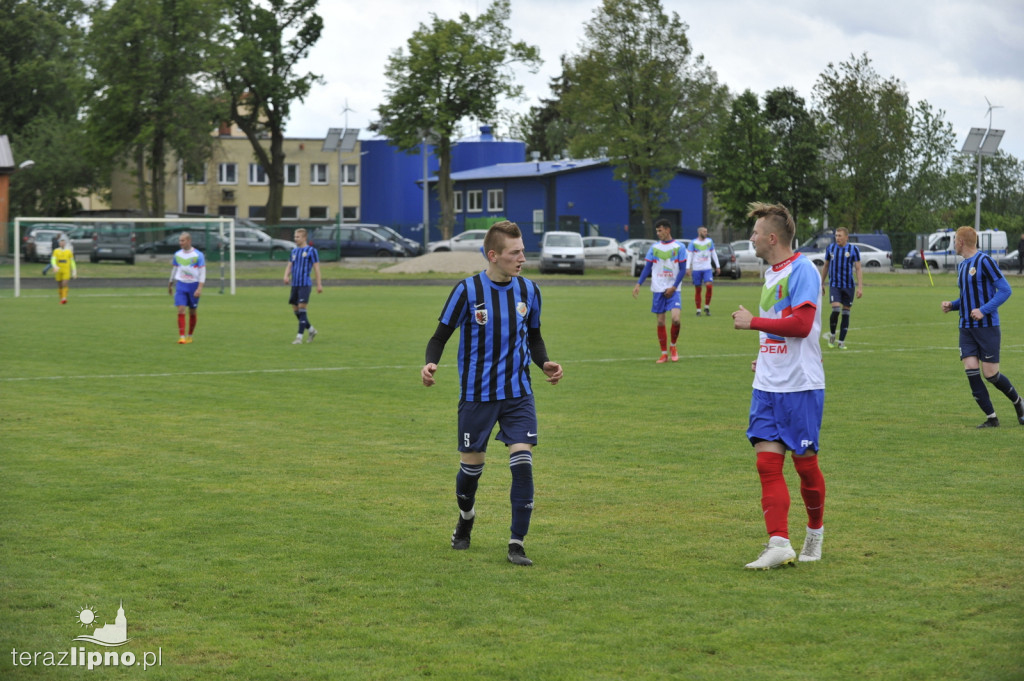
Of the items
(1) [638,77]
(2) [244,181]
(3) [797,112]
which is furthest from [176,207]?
(3) [797,112]

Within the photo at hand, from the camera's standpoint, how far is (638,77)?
220ft

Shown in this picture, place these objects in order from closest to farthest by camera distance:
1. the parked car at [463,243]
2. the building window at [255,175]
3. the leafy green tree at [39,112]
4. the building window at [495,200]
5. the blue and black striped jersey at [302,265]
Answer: the blue and black striped jersey at [302,265], the parked car at [463,243], the leafy green tree at [39,112], the building window at [495,200], the building window at [255,175]

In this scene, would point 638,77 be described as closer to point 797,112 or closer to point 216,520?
point 797,112

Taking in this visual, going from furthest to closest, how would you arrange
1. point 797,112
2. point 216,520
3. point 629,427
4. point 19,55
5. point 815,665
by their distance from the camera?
point 19,55, point 797,112, point 629,427, point 216,520, point 815,665

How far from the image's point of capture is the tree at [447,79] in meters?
65.9

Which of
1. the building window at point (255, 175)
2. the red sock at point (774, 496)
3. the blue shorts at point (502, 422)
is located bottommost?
the red sock at point (774, 496)

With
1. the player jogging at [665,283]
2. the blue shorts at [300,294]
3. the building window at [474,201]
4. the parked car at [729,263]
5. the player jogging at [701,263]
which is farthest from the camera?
the building window at [474,201]

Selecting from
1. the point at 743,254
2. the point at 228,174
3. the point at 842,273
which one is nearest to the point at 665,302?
the point at 842,273

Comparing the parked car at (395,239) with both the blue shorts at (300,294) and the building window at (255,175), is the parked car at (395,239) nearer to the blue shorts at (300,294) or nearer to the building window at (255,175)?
the building window at (255,175)

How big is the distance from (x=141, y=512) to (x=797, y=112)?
202 ft

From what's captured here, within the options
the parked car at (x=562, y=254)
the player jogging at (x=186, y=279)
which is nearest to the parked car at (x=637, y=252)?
the parked car at (x=562, y=254)

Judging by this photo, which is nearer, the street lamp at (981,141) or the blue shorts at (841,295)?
the blue shorts at (841,295)

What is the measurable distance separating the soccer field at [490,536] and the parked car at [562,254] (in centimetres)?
3763

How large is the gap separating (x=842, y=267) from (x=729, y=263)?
1296 inches
